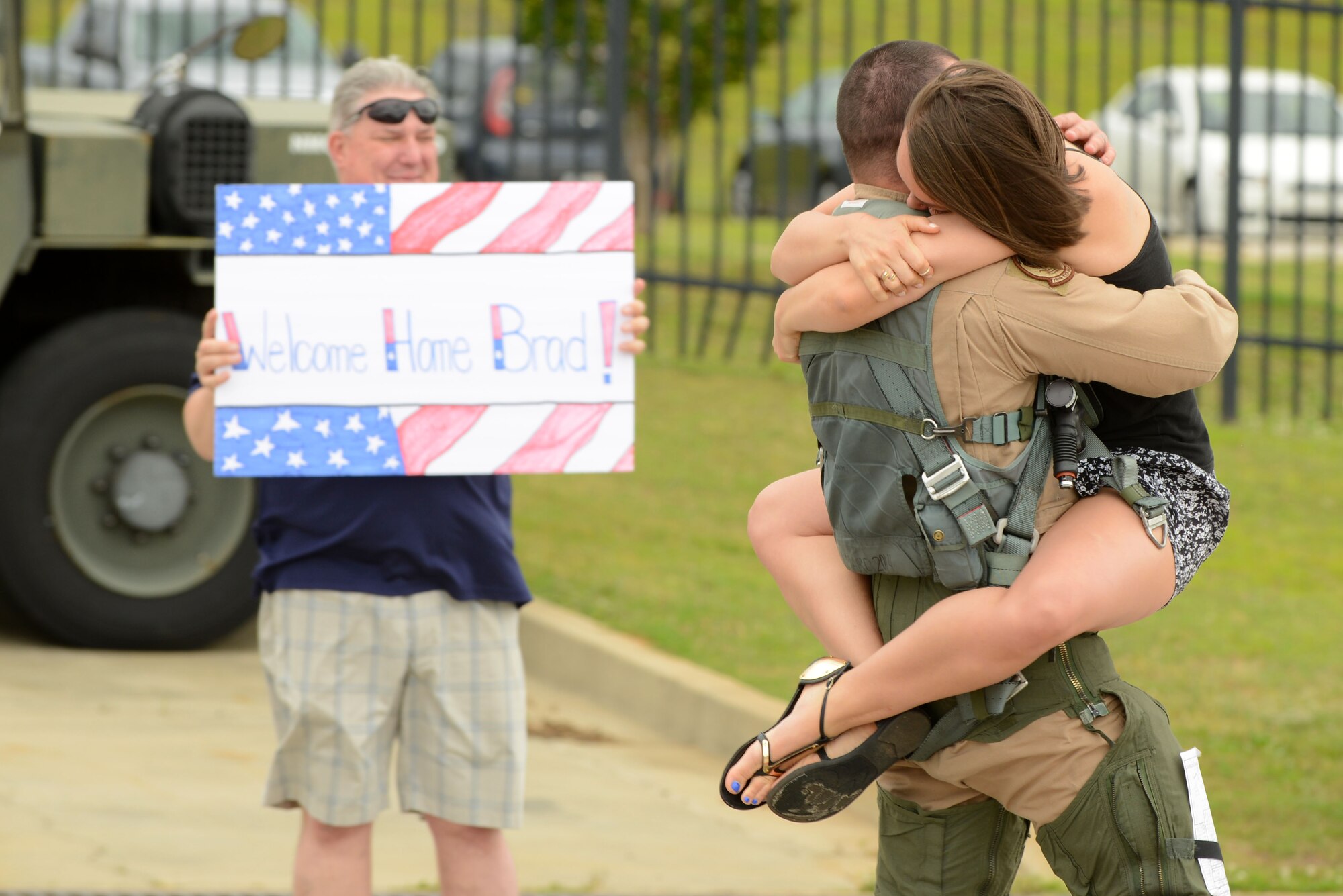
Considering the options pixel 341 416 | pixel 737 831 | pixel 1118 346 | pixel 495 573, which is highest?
pixel 1118 346

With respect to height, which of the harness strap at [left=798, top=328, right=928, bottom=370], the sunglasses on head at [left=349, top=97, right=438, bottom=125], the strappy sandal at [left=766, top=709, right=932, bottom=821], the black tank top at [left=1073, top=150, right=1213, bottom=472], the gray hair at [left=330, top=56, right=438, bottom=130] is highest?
the gray hair at [left=330, top=56, right=438, bottom=130]

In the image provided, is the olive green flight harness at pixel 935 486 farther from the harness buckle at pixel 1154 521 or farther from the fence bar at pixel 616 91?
the fence bar at pixel 616 91

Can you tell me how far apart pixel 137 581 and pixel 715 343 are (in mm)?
5406

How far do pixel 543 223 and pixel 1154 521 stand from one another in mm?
1589

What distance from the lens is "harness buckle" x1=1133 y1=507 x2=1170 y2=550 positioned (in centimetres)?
241

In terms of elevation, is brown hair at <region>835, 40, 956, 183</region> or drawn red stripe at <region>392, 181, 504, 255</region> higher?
brown hair at <region>835, 40, 956, 183</region>

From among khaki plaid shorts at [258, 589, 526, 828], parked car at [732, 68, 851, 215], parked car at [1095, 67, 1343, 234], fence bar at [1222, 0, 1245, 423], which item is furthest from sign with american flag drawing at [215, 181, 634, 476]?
parked car at [1095, 67, 1343, 234]

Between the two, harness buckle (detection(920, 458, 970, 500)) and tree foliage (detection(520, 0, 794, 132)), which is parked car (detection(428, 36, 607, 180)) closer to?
tree foliage (detection(520, 0, 794, 132))

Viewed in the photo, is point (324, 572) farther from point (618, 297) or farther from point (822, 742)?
point (822, 742)

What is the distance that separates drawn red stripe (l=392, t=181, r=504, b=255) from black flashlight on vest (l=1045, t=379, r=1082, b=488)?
1.49 m

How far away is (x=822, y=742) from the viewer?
248 cm

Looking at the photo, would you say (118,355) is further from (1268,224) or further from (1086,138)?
(1268,224)

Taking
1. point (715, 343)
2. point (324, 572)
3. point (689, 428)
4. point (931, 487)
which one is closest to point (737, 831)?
point (324, 572)

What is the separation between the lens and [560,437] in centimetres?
359
